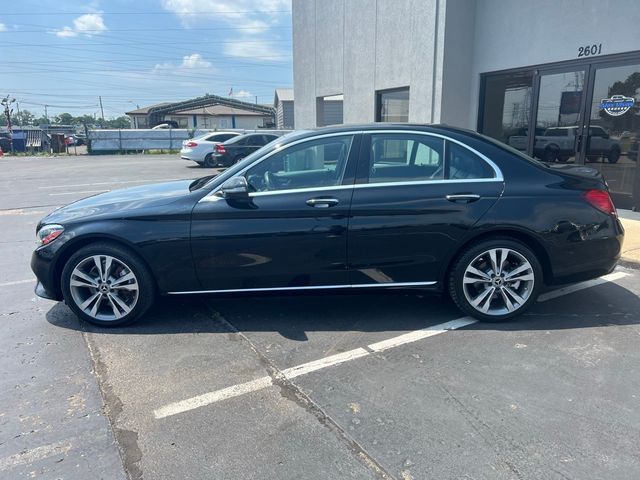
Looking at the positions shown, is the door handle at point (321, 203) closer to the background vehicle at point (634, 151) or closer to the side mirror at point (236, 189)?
the side mirror at point (236, 189)

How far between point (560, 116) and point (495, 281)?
614 cm

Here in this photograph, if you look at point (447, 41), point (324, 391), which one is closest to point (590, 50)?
point (447, 41)

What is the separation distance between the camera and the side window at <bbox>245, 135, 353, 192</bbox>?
4.11 meters

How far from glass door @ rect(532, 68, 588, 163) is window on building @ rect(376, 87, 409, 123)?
2.93 meters

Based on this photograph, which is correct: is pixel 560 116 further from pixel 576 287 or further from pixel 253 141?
pixel 253 141

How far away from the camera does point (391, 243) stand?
4.08 meters

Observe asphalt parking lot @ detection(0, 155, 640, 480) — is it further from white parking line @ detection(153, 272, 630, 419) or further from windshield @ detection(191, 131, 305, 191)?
windshield @ detection(191, 131, 305, 191)

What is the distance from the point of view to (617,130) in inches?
325

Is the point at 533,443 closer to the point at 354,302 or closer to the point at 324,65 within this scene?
the point at 354,302

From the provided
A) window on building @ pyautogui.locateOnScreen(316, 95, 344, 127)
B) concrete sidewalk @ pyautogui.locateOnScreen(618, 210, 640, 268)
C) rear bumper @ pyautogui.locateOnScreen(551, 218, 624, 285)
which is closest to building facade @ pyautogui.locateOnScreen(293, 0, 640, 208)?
concrete sidewalk @ pyautogui.locateOnScreen(618, 210, 640, 268)

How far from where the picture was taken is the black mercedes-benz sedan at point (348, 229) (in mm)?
4012

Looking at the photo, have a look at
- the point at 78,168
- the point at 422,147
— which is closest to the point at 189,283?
the point at 422,147

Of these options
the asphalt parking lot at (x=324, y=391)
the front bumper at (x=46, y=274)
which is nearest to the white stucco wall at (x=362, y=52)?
the asphalt parking lot at (x=324, y=391)

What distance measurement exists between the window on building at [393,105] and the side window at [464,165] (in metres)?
7.16
